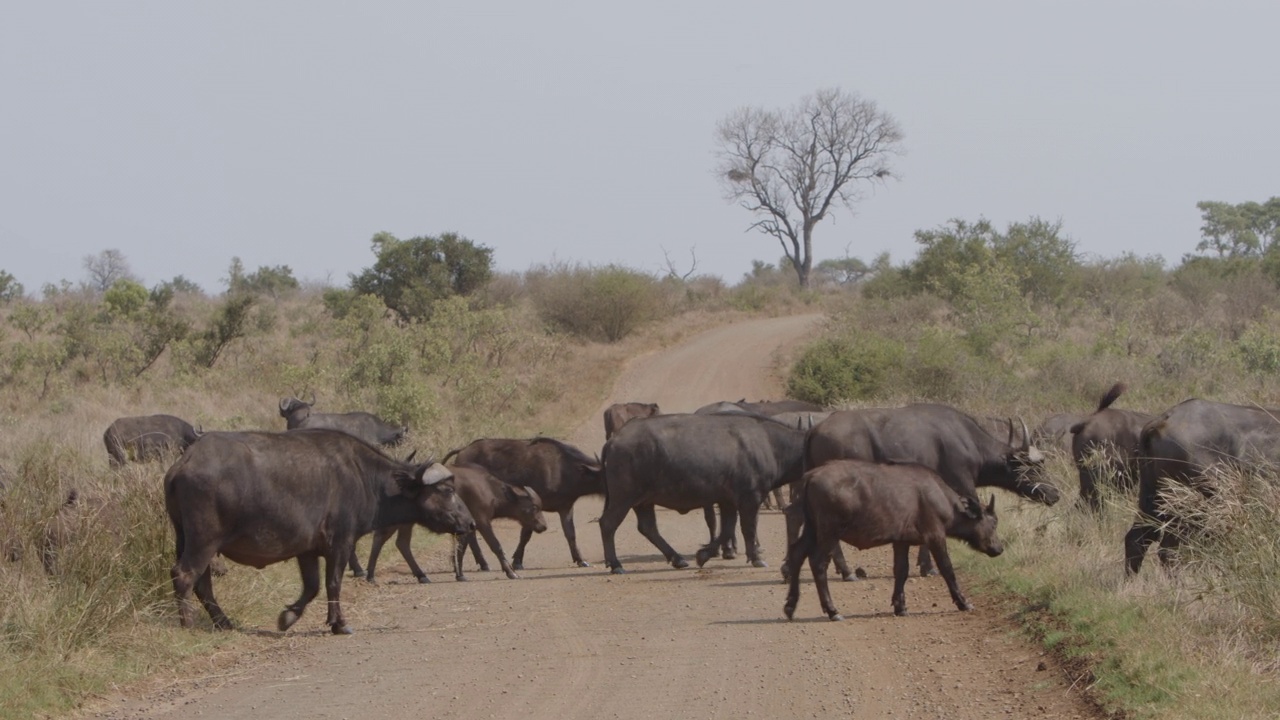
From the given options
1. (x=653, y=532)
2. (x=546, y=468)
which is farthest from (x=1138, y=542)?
(x=546, y=468)

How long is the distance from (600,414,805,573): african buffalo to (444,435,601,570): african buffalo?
47.1 inches

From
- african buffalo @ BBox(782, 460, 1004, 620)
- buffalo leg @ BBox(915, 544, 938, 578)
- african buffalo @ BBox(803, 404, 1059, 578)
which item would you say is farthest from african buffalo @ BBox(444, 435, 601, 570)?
african buffalo @ BBox(782, 460, 1004, 620)

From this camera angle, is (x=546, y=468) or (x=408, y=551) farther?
(x=546, y=468)

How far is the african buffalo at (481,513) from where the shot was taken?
47.6 feet

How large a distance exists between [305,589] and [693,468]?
490 centimetres

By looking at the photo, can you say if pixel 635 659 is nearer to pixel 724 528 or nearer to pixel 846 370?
pixel 724 528

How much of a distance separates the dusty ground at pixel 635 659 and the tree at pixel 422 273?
111 ft

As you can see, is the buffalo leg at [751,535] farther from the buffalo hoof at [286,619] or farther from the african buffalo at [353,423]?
the african buffalo at [353,423]

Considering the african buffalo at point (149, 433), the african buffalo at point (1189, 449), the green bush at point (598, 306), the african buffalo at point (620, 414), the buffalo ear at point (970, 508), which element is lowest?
the buffalo ear at point (970, 508)

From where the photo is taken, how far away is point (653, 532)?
611 inches

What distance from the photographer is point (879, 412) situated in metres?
14.7

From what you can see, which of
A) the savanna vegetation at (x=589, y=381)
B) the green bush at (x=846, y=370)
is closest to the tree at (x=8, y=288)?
the savanna vegetation at (x=589, y=381)

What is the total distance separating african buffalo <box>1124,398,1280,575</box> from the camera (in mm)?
11336

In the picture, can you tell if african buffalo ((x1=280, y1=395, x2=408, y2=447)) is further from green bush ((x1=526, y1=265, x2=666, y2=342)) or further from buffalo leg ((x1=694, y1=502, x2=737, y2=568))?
green bush ((x1=526, y1=265, x2=666, y2=342))
